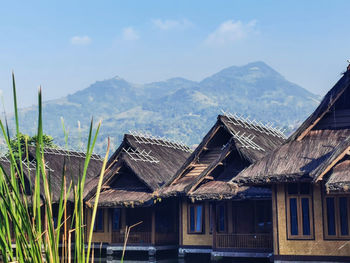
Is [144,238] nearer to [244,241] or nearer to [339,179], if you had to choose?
[244,241]

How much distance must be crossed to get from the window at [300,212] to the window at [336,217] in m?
0.50

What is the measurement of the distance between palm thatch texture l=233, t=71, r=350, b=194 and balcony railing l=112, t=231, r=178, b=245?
991cm

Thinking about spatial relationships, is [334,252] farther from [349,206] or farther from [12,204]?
[12,204]

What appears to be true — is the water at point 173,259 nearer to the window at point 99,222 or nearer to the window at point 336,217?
the window at point 99,222

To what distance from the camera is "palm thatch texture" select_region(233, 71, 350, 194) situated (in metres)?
16.6

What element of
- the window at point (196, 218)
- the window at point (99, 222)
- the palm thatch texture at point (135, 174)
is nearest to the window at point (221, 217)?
the window at point (196, 218)

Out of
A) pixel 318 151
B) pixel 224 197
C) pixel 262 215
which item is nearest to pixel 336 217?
pixel 318 151

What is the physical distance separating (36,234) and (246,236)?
19043 mm

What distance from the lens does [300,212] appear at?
17.9 m

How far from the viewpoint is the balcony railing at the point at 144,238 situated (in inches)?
1073

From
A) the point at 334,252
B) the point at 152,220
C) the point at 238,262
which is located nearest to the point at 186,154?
the point at 152,220

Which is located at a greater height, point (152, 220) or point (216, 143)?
point (216, 143)

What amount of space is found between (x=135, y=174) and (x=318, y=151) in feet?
37.8

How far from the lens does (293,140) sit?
63.1 ft
